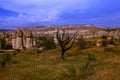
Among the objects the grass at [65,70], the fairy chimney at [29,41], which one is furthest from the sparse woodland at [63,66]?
the fairy chimney at [29,41]

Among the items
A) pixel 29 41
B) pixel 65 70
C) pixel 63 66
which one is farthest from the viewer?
pixel 29 41

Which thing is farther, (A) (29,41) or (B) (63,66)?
(A) (29,41)

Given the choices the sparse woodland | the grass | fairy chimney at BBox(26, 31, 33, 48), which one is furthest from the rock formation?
the grass

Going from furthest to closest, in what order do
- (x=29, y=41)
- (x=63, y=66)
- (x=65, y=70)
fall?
(x=29, y=41)
(x=63, y=66)
(x=65, y=70)

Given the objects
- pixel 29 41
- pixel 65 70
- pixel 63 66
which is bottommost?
pixel 29 41

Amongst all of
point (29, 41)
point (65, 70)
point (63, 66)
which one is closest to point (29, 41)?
point (29, 41)

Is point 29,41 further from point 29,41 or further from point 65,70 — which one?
point 65,70

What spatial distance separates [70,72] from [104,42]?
5308 centimetres

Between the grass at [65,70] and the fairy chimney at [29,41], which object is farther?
the fairy chimney at [29,41]

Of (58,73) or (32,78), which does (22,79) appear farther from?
(58,73)

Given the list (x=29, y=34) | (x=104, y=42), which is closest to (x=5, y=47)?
(x=29, y=34)

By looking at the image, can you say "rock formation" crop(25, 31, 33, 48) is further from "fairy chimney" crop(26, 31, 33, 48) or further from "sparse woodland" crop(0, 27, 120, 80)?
"sparse woodland" crop(0, 27, 120, 80)

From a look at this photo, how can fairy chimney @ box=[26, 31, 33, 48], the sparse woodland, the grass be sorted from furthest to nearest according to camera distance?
fairy chimney @ box=[26, 31, 33, 48] → the sparse woodland → the grass

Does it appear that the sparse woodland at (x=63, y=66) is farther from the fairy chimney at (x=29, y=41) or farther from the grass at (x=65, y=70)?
the fairy chimney at (x=29, y=41)
